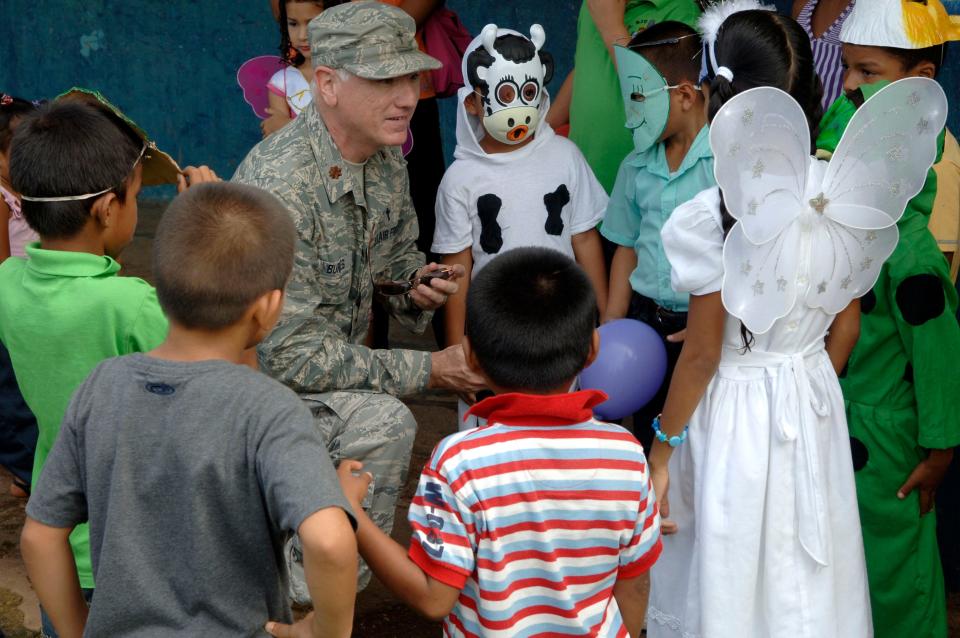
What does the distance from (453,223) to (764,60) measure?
128cm

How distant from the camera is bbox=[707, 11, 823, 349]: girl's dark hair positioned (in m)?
2.41

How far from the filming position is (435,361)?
123 inches

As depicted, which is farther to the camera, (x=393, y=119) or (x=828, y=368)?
(x=393, y=119)

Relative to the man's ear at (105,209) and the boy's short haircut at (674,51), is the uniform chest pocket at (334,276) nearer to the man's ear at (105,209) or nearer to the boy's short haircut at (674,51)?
the man's ear at (105,209)

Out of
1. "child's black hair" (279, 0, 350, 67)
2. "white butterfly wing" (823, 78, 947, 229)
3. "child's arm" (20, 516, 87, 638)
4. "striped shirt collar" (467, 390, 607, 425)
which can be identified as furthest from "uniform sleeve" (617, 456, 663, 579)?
"child's black hair" (279, 0, 350, 67)

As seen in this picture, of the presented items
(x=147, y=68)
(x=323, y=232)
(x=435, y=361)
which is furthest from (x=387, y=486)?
(x=147, y=68)

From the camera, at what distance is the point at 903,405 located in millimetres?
2971

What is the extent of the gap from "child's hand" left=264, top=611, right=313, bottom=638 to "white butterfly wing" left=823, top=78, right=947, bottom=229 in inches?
57.4

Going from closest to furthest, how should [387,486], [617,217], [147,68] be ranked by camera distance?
1. [387,486]
2. [617,217]
3. [147,68]

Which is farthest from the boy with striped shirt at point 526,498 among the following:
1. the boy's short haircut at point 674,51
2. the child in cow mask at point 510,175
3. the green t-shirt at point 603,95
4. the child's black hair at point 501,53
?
the green t-shirt at point 603,95

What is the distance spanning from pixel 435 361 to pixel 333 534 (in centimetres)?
147

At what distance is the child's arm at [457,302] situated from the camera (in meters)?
3.46

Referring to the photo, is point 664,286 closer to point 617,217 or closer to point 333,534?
point 617,217

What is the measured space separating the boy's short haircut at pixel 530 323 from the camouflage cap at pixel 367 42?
1.20m
